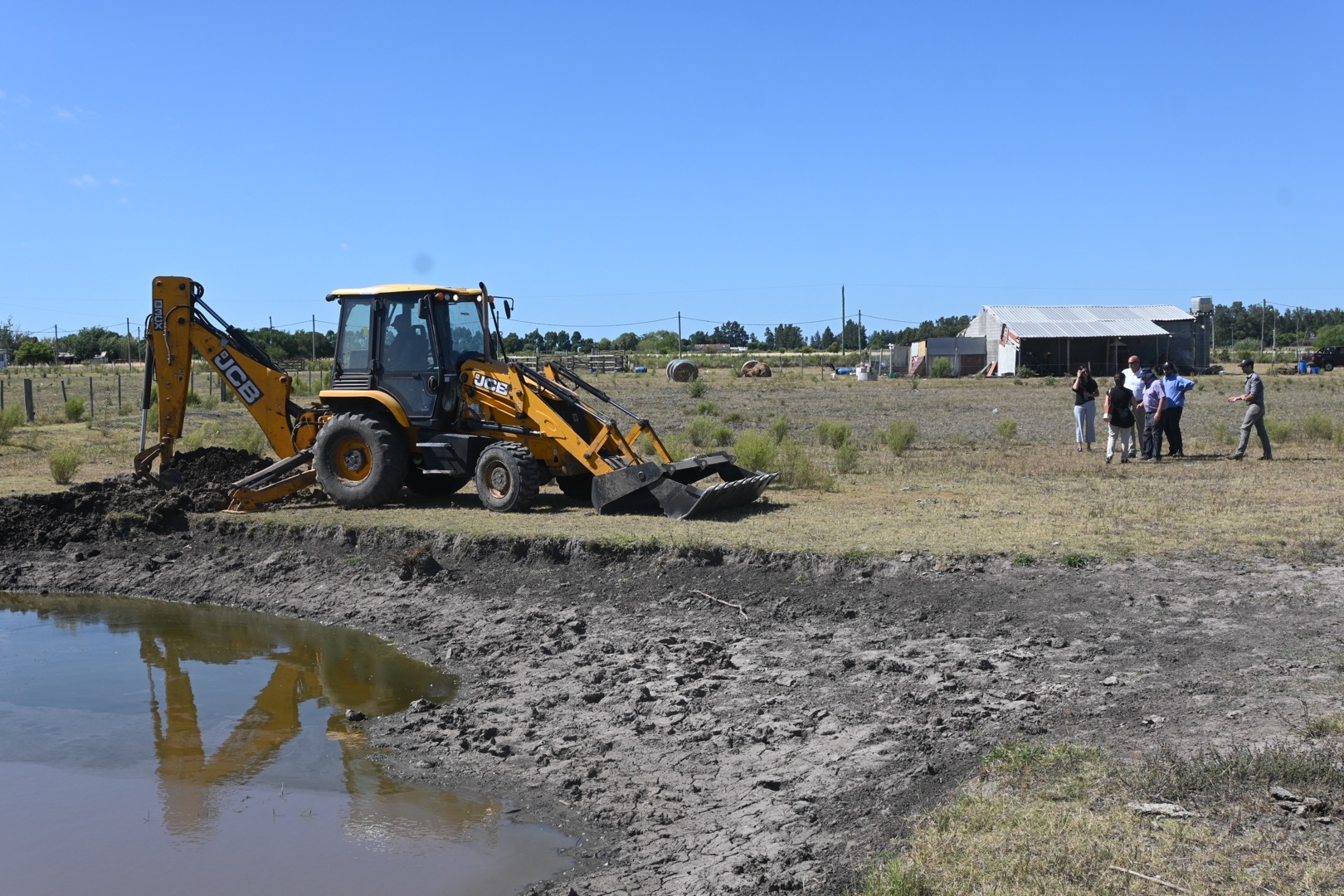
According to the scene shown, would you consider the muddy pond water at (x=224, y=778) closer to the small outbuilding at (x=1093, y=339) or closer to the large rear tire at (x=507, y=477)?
the large rear tire at (x=507, y=477)

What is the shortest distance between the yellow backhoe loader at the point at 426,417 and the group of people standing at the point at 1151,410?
792 cm

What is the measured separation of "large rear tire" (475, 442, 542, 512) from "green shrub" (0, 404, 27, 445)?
50.5ft

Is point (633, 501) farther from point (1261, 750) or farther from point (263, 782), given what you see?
point (1261, 750)

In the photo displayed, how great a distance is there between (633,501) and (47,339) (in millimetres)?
121088

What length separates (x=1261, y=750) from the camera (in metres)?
6.46

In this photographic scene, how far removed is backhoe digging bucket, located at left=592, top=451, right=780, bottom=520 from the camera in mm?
13898

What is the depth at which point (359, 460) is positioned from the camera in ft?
51.7

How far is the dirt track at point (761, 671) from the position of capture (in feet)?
22.2

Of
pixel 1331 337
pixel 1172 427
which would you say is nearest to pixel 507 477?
pixel 1172 427

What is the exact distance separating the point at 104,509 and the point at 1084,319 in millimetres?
64928

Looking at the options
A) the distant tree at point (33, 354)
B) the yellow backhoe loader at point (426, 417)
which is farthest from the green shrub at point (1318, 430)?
the distant tree at point (33, 354)

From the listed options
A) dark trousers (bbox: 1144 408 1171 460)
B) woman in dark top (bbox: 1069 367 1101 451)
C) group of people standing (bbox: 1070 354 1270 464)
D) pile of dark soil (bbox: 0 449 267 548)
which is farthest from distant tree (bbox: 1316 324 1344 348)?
pile of dark soil (bbox: 0 449 267 548)

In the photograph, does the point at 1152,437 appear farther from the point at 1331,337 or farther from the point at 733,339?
the point at 733,339

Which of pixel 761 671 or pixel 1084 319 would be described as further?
pixel 1084 319
